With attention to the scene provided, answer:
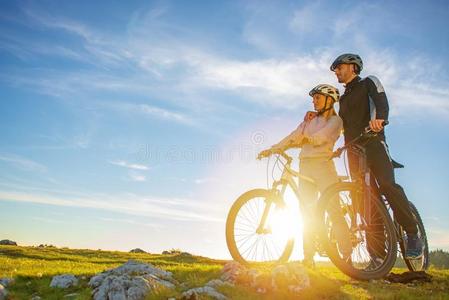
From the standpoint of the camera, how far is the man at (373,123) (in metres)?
9.47

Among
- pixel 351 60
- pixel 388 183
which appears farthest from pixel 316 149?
pixel 351 60

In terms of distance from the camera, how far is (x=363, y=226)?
9.25m

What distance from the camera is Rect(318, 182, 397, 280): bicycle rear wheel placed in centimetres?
883

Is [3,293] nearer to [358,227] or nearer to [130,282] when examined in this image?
[130,282]

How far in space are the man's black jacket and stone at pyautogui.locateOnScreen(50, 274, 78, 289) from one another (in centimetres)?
712

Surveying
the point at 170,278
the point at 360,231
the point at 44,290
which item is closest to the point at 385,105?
the point at 360,231

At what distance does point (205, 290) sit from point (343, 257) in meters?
3.00

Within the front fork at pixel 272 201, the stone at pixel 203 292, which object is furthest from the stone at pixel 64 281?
the front fork at pixel 272 201

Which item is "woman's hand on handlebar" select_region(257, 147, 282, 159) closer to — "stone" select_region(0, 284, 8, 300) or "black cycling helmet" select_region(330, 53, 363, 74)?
"black cycling helmet" select_region(330, 53, 363, 74)

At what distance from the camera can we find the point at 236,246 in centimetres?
901

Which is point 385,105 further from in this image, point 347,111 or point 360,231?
point 360,231

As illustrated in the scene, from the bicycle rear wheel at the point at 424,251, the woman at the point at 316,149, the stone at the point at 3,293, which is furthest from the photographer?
the bicycle rear wheel at the point at 424,251

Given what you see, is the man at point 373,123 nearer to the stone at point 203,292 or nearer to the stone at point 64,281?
the stone at point 203,292

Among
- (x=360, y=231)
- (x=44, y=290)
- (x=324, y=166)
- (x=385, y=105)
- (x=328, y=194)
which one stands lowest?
(x=44, y=290)
